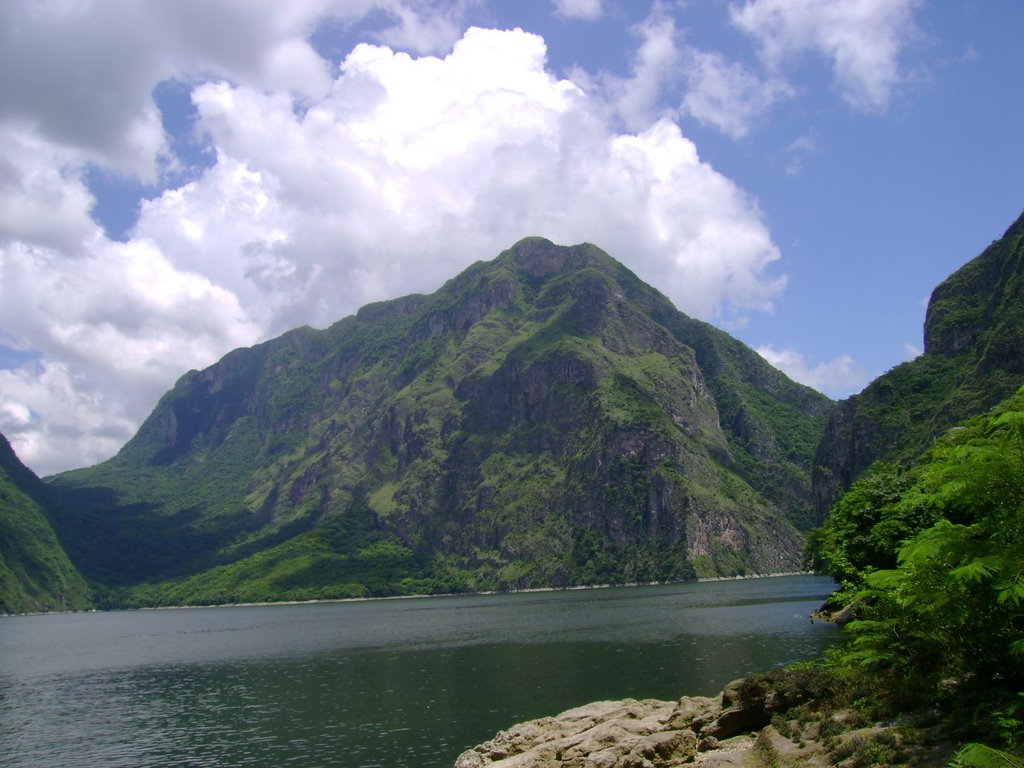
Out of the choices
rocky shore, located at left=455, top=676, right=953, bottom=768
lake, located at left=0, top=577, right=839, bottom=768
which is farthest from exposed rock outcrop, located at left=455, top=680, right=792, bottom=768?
lake, located at left=0, top=577, right=839, bottom=768

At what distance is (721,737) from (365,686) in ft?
181

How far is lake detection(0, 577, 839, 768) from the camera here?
55594mm

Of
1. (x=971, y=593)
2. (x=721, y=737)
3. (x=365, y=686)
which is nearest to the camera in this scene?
(x=971, y=593)

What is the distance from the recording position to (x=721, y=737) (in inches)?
1264

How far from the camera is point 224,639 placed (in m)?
168

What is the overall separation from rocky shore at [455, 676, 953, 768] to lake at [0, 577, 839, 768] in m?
9.19

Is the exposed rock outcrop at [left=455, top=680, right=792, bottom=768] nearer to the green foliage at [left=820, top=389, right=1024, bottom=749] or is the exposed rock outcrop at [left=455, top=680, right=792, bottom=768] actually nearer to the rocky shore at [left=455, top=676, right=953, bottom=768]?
the rocky shore at [left=455, top=676, right=953, bottom=768]

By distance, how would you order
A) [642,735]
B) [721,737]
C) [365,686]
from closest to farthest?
1. [721,737]
2. [642,735]
3. [365,686]

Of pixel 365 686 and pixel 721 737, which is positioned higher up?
pixel 721 737

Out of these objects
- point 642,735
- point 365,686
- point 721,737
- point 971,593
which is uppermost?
point 971,593

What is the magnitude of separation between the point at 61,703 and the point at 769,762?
83.4 meters

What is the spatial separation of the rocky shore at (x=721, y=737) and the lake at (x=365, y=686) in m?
9.19

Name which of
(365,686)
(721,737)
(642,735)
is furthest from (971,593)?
(365,686)

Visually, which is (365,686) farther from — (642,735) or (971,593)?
(971,593)
